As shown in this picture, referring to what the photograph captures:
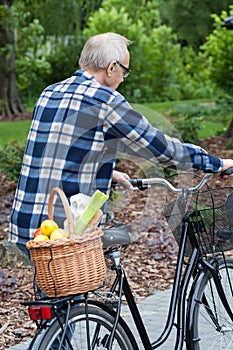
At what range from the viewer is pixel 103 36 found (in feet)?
12.7

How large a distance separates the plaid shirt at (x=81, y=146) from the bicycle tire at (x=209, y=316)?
2.36 feet

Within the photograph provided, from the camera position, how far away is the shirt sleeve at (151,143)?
3.72m

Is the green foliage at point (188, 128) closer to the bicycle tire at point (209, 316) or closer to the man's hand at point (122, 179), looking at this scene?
the bicycle tire at point (209, 316)

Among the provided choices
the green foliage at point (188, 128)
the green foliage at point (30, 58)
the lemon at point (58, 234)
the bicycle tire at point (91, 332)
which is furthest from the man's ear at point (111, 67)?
the green foliage at point (30, 58)

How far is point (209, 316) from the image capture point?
4.34m

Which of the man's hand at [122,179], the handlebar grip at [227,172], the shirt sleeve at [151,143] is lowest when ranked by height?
the man's hand at [122,179]

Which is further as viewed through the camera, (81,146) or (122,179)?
(122,179)

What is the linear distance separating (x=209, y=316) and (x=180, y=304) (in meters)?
0.30

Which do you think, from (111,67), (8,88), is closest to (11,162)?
(111,67)

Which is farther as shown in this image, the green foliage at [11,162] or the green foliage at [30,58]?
the green foliage at [30,58]

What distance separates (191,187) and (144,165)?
0.59 metres

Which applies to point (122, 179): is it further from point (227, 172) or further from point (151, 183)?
point (227, 172)

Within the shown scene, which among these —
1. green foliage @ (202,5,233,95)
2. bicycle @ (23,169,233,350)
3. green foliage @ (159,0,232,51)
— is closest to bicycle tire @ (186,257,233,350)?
bicycle @ (23,169,233,350)

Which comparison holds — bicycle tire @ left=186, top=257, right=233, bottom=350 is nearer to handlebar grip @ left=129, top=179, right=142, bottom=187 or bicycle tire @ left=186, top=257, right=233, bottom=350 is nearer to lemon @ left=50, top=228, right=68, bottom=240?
handlebar grip @ left=129, top=179, right=142, bottom=187
